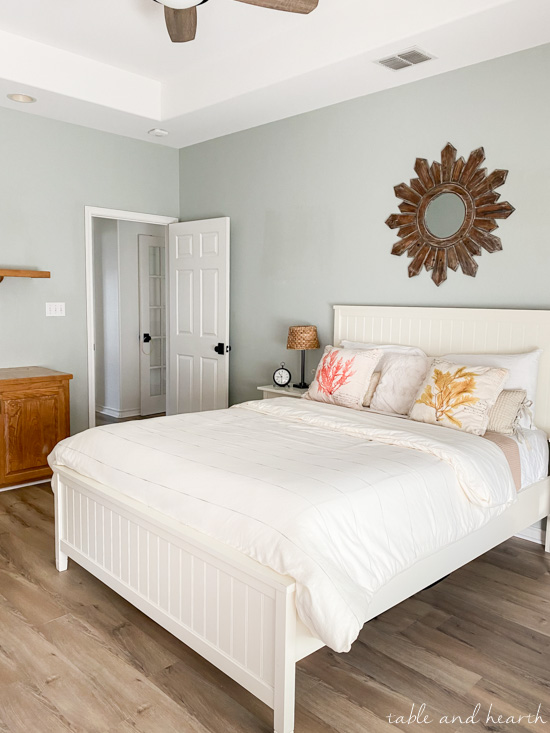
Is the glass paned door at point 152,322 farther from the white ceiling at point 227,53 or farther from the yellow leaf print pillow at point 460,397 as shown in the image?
the yellow leaf print pillow at point 460,397

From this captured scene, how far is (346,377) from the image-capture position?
141 inches

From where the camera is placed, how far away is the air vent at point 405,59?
3.27m

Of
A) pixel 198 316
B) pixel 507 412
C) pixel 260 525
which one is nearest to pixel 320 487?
pixel 260 525

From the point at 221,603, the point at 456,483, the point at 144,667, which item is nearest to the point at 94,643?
the point at 144,667

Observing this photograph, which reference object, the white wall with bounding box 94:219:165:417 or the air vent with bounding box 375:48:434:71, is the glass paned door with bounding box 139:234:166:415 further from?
the air vent with bounding box 375:48:434:71

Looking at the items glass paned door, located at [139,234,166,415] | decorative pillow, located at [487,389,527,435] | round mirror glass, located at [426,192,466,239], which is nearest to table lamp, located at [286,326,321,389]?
round mirror glass, located at [426,192,466,239]

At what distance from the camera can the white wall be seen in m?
6.21

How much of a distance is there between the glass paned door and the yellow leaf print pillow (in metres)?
3.98

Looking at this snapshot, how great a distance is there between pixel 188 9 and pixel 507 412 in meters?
2.47

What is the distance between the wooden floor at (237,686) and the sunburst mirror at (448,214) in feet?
6.14

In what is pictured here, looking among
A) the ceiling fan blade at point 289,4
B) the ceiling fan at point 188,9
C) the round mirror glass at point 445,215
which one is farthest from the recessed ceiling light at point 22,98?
the round mirror glass at point 445,215

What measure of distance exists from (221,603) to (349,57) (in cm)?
293

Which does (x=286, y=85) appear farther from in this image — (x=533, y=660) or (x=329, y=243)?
(x=533, y=660)

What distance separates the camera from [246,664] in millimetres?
1936
